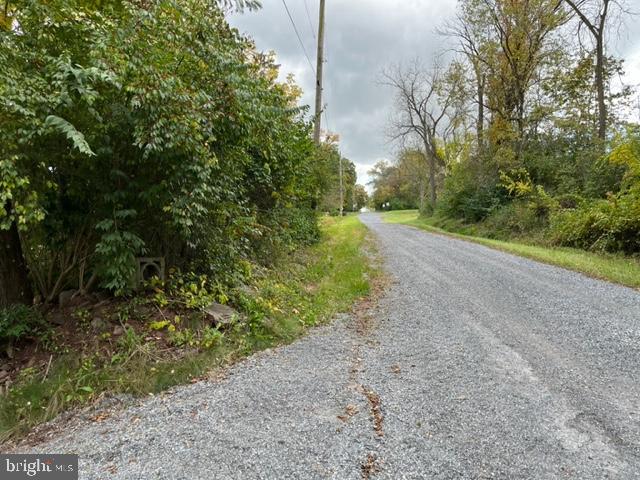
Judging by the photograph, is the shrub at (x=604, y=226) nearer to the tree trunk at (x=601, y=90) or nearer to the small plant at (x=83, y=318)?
the tree trunk at (x=601, y=90)

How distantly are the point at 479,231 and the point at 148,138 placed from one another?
14545mm

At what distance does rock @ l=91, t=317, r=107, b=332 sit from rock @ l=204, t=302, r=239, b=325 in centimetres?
96

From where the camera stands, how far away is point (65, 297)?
3.70 m

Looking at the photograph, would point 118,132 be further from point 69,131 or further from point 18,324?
point 18,324

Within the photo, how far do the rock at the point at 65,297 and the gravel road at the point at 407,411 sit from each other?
1703 mm

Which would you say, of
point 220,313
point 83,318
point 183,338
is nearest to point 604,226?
point 220,313

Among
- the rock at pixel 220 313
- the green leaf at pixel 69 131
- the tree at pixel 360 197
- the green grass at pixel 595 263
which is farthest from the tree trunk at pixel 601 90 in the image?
the tree at pixel 360 197

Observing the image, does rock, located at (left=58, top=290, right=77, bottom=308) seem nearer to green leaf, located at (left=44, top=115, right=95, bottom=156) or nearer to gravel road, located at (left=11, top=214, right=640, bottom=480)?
gravel road, located at (left=11, top=214, right=640, bottom=480)

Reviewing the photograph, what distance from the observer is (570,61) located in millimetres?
14109

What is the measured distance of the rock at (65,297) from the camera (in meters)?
3.65

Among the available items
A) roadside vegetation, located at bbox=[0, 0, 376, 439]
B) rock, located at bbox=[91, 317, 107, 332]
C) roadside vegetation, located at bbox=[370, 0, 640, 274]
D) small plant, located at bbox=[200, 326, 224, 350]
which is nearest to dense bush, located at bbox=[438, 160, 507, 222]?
roadside vegetation, located at bbox=[370, 0, 640, 274]

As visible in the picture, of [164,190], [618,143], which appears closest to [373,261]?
[164,190]

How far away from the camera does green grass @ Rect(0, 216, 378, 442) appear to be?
8.64 ft

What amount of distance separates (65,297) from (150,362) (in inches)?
59.3
